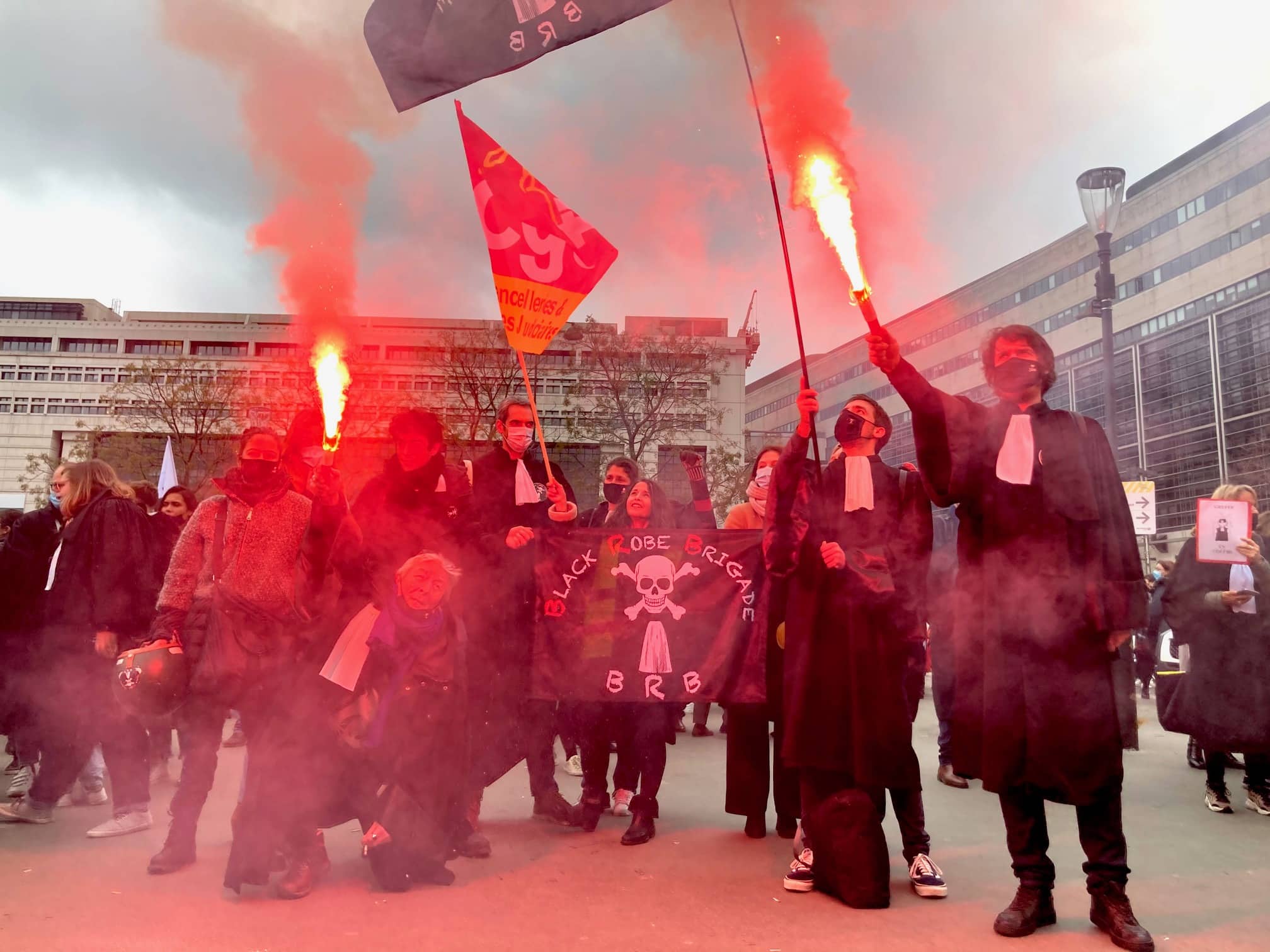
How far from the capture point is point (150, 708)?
14.5ft

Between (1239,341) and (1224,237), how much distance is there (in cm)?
504

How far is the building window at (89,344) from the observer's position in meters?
69.0

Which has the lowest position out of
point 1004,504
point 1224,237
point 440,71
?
point 1004,504

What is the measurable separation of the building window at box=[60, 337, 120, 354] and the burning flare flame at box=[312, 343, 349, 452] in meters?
74.3

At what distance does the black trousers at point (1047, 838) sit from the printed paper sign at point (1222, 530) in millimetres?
3420

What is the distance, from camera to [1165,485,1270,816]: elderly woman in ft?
20.0

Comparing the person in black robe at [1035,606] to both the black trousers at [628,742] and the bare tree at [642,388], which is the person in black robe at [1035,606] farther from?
the bare tree at [642,388]

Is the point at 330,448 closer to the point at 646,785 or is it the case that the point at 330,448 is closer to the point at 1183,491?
the point at 646,785

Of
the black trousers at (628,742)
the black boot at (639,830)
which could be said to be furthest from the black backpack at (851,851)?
the black trousers at (628,742)

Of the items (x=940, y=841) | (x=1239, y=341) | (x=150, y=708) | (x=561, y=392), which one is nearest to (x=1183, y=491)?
(x=1239, y=341)

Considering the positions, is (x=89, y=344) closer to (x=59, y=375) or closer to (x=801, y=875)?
(x=59, y=375)

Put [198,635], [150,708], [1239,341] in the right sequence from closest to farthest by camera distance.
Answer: [150,708] → [198,635] → [1239,341]

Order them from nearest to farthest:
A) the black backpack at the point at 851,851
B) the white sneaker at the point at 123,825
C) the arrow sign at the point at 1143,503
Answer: the black backpack at the point at 851,851, the white sneaker at the point at 123,825, the arrow sign at the point at 1143,503

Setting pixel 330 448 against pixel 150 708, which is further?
pixel 150 708
